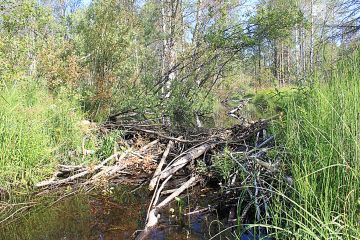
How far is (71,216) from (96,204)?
46cm

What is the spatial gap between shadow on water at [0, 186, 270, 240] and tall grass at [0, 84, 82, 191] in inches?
31.7

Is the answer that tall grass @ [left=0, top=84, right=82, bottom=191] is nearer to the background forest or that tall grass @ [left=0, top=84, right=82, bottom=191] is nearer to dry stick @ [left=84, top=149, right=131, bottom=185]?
the background forest

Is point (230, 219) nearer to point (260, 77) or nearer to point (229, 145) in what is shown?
point (229, 145)

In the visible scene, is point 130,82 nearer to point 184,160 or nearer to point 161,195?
point 184,160

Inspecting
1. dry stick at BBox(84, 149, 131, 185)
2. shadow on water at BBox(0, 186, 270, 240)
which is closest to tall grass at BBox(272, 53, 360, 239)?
shadow on water at BBox(0, 186, 270, 240)

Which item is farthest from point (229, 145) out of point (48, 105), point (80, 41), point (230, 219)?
point (80, 41)

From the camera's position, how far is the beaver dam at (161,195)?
3502mm

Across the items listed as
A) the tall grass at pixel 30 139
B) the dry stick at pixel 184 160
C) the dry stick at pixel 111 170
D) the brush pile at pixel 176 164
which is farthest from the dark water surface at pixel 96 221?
the tall grass at pixel 30 139

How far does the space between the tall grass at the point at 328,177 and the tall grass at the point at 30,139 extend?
3725mm

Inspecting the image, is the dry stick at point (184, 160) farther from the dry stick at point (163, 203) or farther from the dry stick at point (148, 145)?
the dry stick at point (148, 145)

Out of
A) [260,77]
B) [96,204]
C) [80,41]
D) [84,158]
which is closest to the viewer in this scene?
[96,204]

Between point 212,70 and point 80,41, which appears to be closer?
point 80,41

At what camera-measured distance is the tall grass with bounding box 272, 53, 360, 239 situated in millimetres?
2197

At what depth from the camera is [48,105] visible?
709cm
